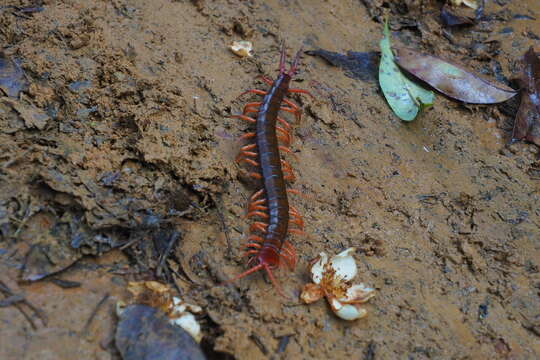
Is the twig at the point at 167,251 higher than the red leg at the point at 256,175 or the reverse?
the reverse

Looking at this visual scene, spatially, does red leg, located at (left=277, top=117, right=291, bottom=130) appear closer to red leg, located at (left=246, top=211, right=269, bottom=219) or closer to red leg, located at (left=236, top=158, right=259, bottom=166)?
red leg, located at (left=236, top=158, right=259, bottom=166)

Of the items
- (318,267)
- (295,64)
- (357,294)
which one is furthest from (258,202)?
(295,64)

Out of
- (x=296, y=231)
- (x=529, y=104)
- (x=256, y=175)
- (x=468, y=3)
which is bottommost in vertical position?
(x=296, y=231)

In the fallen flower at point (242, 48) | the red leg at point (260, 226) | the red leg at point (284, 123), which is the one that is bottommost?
the red leg at point (260, 226)

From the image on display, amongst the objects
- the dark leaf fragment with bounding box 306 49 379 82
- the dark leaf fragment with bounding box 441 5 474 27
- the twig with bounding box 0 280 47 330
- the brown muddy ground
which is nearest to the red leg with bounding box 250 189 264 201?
the brown muddy ground

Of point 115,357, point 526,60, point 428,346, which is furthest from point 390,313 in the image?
point 526,60

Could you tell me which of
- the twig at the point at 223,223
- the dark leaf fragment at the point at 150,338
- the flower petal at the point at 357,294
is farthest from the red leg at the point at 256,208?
the dark leaf fragment at the point at 150,338

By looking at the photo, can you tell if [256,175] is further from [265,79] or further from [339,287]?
[265,79]

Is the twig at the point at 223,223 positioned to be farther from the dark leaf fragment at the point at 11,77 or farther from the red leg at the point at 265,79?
the dark leaf fragment at the point at 11,77
